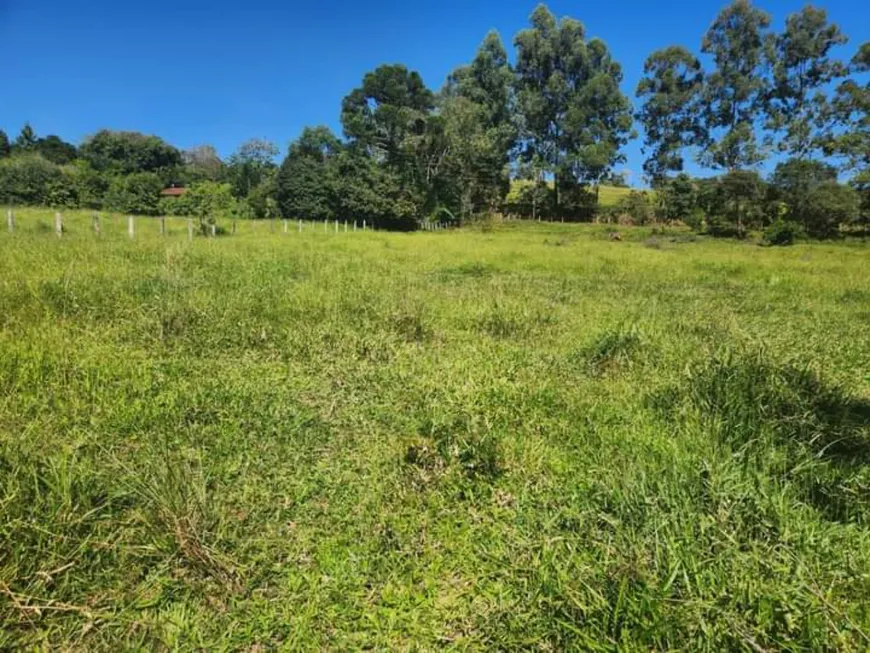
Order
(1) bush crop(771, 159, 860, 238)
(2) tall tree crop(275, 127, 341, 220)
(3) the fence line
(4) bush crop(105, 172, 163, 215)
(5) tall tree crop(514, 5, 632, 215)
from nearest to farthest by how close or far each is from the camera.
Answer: (3) the fence line → (1) bush crop(771, 159, 860, 238) → (4) bush crop(105, 172, 163, 215) → (2) tall tree crop(275, 127, 341, 220) → (5) tall tree crop(514, 5, 632, 215)

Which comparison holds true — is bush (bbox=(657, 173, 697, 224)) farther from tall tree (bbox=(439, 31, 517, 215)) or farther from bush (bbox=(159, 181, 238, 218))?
bush (bbox=(159, 181, 238, 218))

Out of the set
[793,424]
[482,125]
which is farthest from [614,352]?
[482,125]

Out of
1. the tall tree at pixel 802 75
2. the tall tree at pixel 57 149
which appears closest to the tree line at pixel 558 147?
the tall tree at pixel 802 75

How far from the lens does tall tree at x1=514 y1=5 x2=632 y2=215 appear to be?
1581 inches

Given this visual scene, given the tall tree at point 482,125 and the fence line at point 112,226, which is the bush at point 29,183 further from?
the tall tree at point 482,125

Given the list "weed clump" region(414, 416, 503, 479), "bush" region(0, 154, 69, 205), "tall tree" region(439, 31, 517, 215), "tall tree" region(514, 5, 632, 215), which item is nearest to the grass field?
"weed clump" region(414, 416, 503, 479)

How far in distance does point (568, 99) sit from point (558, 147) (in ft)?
13.0

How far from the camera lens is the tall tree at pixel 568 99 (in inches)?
1581

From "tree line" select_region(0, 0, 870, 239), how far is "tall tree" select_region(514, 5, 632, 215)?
0.12m

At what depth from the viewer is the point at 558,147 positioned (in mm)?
41938

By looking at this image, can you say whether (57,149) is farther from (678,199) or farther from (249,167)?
(678,199)

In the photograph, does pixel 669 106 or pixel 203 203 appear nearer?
pixel 203 203

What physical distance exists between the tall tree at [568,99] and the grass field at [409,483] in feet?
128

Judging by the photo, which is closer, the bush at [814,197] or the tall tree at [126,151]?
the bush at [814,197]
